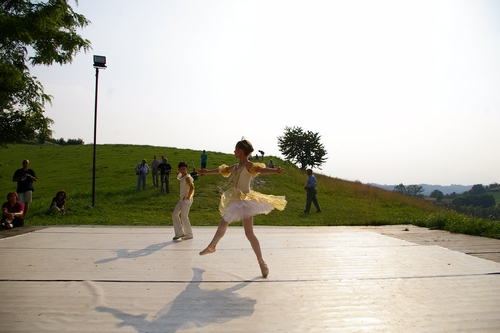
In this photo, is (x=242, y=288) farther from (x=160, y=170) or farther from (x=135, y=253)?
(x=160, y=170)

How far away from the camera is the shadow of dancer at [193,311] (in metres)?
3.97

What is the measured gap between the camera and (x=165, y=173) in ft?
73.8

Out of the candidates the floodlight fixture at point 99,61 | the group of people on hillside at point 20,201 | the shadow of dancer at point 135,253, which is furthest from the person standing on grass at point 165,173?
the shadow of dancer at point 135,253

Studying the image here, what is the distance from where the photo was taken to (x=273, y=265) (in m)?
6.73

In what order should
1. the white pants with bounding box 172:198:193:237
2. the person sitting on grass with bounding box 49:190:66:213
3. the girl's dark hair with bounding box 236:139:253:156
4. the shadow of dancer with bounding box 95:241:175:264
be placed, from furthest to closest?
the person sitting on grass with bounding box 49:190:66:213
the white pants with bounding box 172:198:193:237
the shadow of dancer with bounding box 95:241:175:264
the girl's dark hair with bounding box 236:139:253:156

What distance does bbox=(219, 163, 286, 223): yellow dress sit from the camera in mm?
5852

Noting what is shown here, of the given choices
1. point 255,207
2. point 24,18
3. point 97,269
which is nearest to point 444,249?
point 255,207

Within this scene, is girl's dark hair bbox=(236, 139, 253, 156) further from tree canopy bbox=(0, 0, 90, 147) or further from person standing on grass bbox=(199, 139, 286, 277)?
tree canopy bbox=(0, 0, 90, 147)

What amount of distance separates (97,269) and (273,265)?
2.88 meters

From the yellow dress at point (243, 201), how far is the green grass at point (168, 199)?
739cm

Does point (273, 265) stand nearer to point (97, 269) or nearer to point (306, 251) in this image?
point (306, 251)

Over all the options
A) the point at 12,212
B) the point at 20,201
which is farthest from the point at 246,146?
Answer: the point at 20,201

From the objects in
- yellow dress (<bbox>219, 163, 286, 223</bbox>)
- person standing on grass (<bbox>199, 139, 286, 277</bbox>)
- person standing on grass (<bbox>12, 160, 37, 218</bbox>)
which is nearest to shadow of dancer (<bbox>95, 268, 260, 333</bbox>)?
person standing on grass (<bbox>199, 139, 286, 277</bbox>)

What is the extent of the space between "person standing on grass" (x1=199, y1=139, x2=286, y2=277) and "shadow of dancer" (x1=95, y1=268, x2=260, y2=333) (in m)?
0.89
